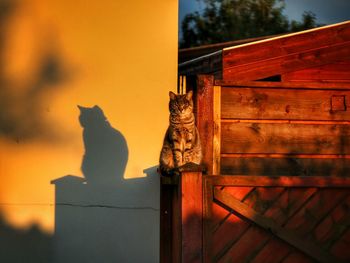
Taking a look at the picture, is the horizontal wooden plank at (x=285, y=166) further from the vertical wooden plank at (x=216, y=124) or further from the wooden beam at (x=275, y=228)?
the wooden beam at (x=275, y=228)

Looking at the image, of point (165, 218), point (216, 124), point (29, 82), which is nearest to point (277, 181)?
point (216, 124)

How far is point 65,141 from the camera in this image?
18.4 feet

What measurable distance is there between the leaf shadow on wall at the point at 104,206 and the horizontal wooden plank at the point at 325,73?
1760 millimetres

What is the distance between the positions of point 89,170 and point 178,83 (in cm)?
132

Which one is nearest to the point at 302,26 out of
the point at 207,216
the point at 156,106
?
the point at 156,106

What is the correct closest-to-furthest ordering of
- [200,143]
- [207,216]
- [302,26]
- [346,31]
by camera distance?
[207,216]
[200,143]
[346,31]
[302,26]

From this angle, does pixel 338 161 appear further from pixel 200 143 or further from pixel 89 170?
pixel 89 170

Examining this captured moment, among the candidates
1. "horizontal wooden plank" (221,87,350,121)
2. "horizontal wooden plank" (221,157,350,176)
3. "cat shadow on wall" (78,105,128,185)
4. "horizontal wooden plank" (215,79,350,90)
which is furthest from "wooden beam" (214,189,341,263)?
"cat shadow on wall" (78,105,128,185)

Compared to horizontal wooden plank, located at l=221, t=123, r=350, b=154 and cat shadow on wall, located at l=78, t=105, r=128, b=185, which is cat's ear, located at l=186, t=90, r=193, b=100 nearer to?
horizontal wooden plank, located at l=221, t=123, r=350, b=154

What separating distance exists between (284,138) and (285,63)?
2.68 feet

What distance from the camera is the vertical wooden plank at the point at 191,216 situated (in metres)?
3.65

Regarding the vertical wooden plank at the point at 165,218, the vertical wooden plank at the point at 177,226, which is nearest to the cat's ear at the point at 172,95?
the vertical wooden plank at the point at 165,218

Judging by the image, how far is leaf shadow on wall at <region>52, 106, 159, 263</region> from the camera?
5.49 m

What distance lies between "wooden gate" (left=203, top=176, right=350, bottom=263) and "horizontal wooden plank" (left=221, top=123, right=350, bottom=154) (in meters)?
1.64
